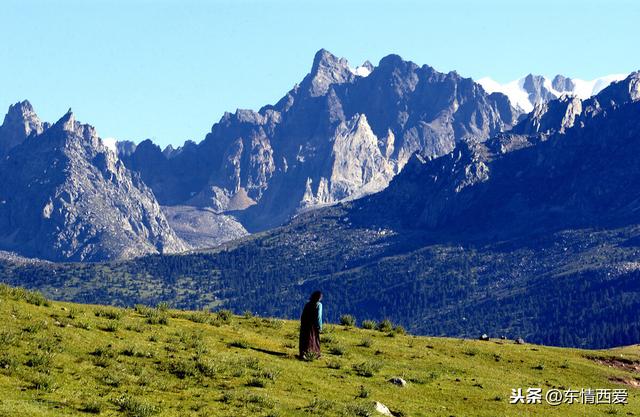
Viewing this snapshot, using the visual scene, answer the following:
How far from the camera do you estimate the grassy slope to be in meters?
39.9

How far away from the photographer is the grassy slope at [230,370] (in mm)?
39906

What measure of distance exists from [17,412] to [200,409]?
7.91m

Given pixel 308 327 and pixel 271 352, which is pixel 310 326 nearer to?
pixel 308 327

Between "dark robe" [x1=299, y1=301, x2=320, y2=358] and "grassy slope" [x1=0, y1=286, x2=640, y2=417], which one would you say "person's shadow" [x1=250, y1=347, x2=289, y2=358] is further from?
"dark robe" [x1=299, y1=301, x2=320, y2=358]

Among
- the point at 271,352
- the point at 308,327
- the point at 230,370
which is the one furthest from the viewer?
the point at 271,352

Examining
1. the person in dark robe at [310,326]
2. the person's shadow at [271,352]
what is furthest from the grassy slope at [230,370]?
the person in dark robe at [310,326]

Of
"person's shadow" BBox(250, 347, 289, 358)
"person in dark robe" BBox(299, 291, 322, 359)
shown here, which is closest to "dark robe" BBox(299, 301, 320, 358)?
"person in dark robe" BBox(299, 291, 322, 359)

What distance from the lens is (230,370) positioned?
46656 millimetres

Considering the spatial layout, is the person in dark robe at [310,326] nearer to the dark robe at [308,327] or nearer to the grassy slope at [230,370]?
the dark robe at [308,327]

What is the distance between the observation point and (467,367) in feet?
196

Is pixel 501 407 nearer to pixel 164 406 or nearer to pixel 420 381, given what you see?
pixel 420 381

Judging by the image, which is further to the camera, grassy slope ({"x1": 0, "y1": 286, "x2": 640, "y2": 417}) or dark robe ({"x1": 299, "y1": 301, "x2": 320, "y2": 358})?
dark robe ({"x1": 299, "y1": 301, "x2": 320, "y2": 358})

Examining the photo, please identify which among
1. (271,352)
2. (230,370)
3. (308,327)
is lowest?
(230,370)

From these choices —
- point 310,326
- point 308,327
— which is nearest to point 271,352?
point 308,327
